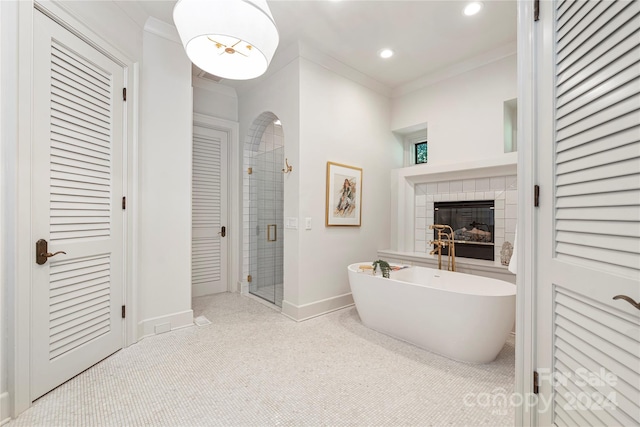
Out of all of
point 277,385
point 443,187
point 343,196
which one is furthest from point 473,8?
point 277,385

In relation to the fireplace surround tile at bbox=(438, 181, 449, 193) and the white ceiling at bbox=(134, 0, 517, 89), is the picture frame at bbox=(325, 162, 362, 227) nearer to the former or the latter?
the fireplace surround tile at bbox=(438, 181, 449, 193)

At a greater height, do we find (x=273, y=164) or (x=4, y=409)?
(x=273, y=164)

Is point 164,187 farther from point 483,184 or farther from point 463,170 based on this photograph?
point 483,184

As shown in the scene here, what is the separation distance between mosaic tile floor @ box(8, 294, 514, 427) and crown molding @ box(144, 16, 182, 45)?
2.70 meters

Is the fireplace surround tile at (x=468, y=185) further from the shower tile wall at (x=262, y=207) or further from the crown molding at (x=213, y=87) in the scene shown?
the crown molding at (x=213, y=87)

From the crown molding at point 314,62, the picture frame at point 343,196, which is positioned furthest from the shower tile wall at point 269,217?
the crown molding at point 314,62

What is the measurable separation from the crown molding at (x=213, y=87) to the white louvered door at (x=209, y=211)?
513 millimetres

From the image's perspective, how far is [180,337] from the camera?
2520mm

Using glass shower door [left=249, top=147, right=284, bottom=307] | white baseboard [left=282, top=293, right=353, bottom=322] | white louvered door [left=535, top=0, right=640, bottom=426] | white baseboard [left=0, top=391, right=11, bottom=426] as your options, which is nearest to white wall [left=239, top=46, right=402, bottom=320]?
white baseboard [left=282, top=293, right=353, bottom=322]

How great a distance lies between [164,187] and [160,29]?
55.7 inches

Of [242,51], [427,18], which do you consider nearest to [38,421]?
[242,51]

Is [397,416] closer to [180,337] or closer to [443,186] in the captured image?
[180,337]

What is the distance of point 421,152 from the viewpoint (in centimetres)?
410

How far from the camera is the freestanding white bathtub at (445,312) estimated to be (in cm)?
203
